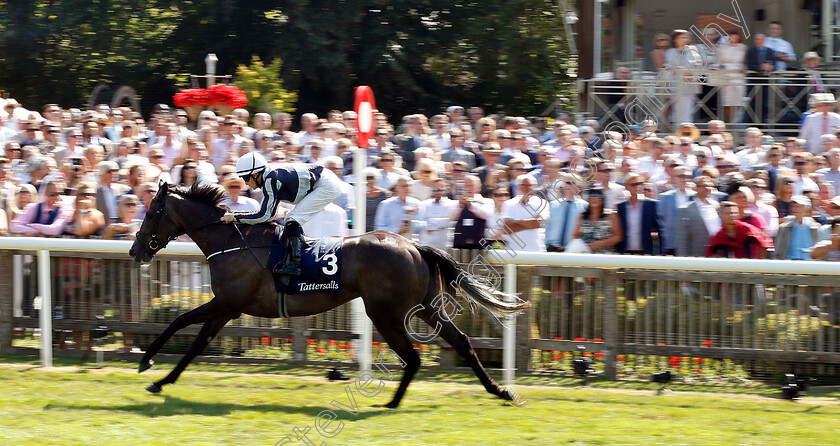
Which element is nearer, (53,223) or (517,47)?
(53,223)

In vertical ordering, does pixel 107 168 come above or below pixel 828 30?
below

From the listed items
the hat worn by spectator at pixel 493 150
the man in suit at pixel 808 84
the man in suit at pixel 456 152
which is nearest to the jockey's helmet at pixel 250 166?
the hat worn by spectator at pixel 493 150

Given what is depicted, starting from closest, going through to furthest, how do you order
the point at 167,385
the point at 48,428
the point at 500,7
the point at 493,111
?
the point at 48,428 < the point at 167,385 < the point at 500,7 < the point at 493,111

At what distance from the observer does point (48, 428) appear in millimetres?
5883

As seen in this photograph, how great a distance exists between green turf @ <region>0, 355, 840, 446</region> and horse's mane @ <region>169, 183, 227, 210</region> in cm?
126

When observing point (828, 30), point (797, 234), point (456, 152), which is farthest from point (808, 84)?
point (797, 234)

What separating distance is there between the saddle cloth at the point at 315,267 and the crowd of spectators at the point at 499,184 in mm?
1202

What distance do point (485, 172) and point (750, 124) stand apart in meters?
4.13

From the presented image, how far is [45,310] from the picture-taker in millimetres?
7824

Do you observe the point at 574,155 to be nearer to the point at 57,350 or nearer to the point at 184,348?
the point at 184,348

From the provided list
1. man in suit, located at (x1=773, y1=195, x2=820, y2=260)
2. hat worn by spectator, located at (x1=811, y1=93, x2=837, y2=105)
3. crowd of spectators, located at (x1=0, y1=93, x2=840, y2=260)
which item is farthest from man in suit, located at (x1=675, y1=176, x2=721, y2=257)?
hat worn by spectator, located at (x1=811, y1=93, x2=837, y2=105)

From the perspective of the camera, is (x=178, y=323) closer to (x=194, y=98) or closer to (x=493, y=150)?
(x=493, y=150)

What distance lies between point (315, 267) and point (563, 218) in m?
2.26

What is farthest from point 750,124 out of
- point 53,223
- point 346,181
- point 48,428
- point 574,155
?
point 48,428
